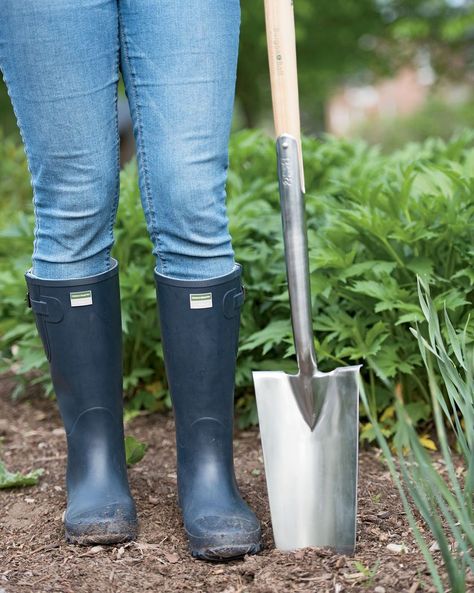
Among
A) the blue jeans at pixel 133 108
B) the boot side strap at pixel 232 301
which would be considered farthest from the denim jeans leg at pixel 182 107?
the boot side strap at pixel 232 301

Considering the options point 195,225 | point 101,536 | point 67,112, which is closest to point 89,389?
point 101,536

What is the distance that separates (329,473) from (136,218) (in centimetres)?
144

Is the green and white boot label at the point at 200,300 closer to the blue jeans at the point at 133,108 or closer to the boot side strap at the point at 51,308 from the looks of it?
the blue jeans at the point at 133,108

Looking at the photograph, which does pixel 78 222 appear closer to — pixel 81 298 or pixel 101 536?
pixel 81 298

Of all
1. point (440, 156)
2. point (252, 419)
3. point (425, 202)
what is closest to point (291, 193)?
point (425, 202)

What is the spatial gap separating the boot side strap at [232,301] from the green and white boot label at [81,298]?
30 centimetres

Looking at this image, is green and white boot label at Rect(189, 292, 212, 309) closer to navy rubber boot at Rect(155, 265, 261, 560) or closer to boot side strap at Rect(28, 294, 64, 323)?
navy rubber boot at Rect(155, 265, 261, 560)

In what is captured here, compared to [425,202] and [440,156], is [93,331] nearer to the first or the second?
[425,202]

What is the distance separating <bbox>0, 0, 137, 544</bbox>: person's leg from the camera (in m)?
1.72

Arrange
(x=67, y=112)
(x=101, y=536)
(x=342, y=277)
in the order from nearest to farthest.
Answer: (x=67, y=112) → (x=101, y=536) → (x=342, y=277)

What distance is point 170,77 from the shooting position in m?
1.74

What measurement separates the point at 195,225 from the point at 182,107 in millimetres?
241

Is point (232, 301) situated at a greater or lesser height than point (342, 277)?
greater

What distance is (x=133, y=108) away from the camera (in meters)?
1.82
